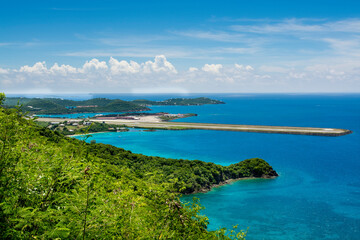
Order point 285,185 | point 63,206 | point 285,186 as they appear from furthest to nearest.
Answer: point 285,185
point 285,186
point 63,206

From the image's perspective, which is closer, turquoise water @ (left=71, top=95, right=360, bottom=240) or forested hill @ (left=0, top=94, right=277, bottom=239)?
forested hill @ (left=0, top=94, right=277, bottom=239)

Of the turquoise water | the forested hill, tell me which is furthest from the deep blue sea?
the forested hill

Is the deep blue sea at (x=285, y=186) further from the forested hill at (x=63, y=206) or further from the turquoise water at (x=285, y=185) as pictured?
the forested hill at (x=63, y=206)

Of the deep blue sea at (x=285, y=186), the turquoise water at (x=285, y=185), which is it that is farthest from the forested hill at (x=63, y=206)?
the turquoise water at (x=285, y=185)

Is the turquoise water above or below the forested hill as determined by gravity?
below

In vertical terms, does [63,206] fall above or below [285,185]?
above

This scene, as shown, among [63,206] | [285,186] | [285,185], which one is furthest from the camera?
[285,185]

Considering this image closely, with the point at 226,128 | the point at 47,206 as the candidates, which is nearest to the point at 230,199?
the point at 47,206

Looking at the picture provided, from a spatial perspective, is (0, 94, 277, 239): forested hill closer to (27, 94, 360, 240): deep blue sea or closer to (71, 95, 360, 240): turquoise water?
(27, 94, 360, 240): deep blue sea

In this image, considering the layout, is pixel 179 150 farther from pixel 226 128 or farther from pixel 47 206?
pixel 47 206

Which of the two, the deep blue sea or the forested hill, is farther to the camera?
the deep blue sea

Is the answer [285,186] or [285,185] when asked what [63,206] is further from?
Answer: [285,185]

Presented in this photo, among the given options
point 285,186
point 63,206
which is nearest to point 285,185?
point 285,186
